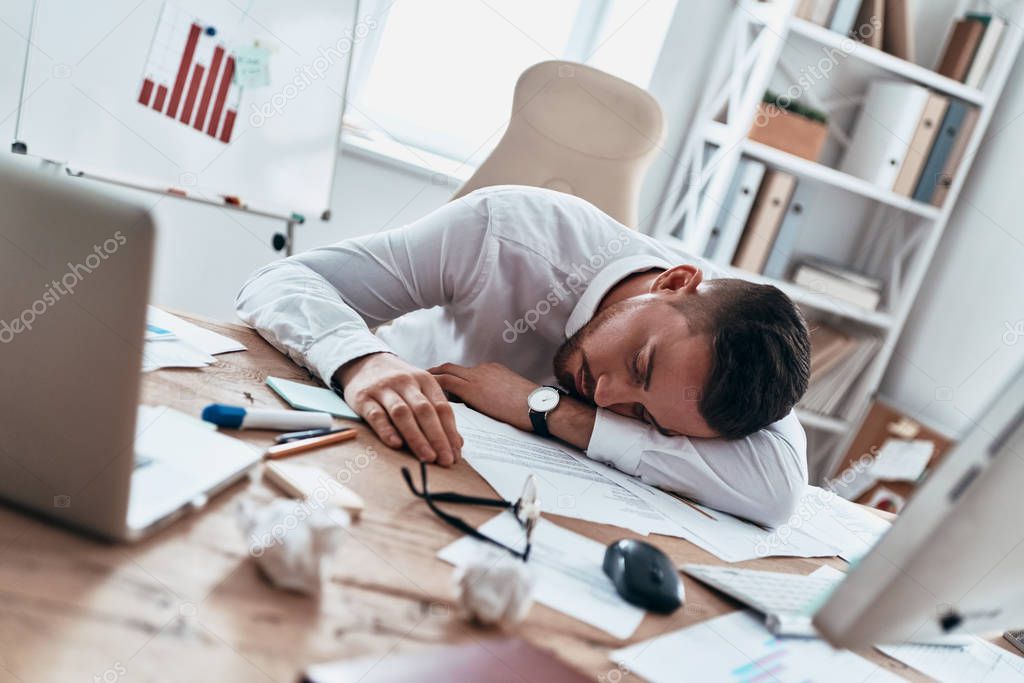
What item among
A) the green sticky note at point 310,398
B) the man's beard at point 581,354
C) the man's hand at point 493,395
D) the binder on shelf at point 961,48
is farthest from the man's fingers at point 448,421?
the binder on shelf at point 961,48

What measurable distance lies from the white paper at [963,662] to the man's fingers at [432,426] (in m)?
0.49

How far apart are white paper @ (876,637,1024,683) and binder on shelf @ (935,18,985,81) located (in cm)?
246

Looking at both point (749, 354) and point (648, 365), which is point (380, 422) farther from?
point (749, 354)

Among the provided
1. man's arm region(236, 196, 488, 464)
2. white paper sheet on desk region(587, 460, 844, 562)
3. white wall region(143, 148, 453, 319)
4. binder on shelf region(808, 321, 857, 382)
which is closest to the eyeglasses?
man's arm region(236, 196, 488, 464)

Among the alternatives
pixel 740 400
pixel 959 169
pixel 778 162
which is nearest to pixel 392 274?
pixel 740 400

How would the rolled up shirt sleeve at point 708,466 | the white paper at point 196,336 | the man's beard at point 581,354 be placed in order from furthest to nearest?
1. the man's beard at point 581,354
2. the rolled up shirt sleeve at point 708,466
3. the white paper at point 196,336

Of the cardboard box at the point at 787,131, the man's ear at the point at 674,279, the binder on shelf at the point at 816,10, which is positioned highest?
the binder on shelf at the point at 816,10

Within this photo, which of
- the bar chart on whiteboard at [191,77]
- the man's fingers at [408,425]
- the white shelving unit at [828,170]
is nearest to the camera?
the man's fingers at [408,425]

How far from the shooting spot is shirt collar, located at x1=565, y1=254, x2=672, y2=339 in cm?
141

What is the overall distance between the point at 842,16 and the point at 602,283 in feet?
6.07

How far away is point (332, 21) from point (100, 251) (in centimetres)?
205

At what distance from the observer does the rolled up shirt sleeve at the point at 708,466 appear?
1184 millimetres

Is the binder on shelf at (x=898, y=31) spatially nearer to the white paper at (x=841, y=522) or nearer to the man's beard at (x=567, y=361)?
the white paper at (x=841, y=522)

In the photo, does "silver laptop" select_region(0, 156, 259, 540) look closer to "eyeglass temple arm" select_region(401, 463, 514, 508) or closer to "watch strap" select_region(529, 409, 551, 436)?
"eyeglass temple arm" select_region(401, 463, 514, 508)
